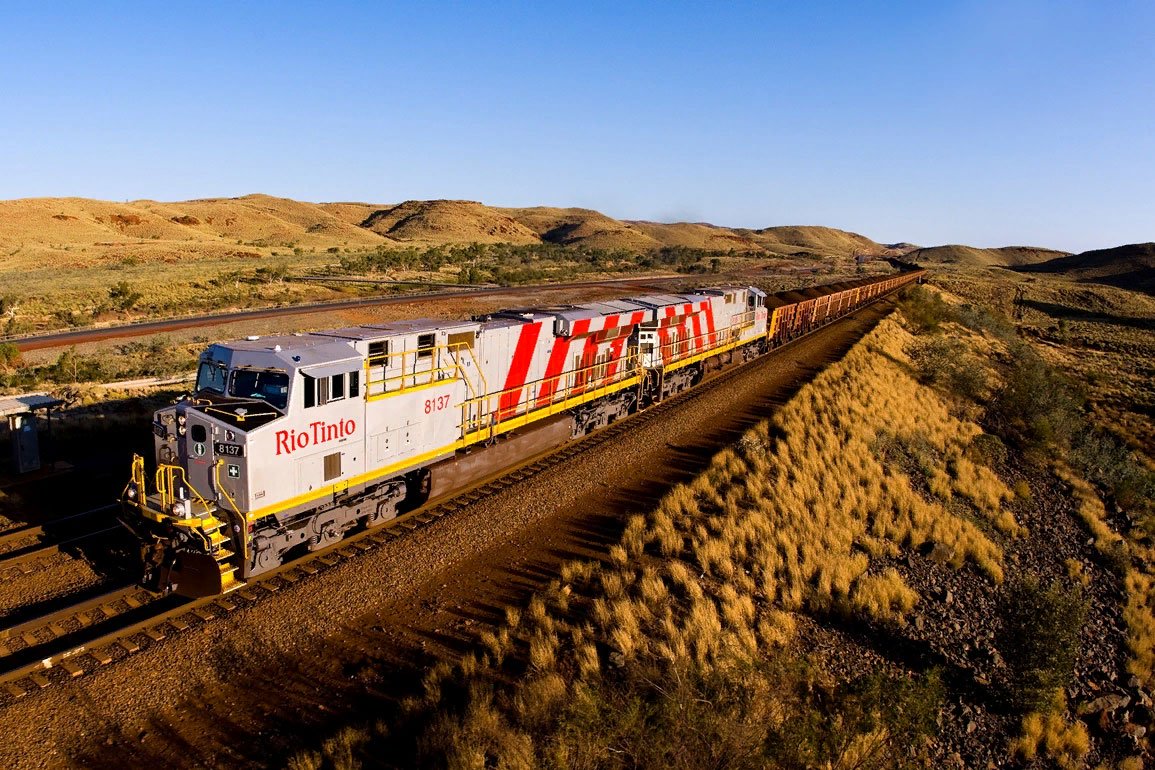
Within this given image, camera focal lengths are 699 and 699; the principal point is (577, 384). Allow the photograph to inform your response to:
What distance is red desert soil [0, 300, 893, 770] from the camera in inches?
322

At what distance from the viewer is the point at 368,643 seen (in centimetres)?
1018

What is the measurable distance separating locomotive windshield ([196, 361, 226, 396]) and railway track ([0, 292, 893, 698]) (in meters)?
3.33

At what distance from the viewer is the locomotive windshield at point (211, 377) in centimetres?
1209

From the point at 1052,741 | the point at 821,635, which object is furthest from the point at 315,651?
the point at 1052,741

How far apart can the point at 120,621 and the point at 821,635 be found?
10968 millimetres

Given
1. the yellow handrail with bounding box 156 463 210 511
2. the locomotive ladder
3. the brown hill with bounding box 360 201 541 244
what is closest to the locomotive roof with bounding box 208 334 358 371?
the yellow handrail with bounding box 156 463 210 511

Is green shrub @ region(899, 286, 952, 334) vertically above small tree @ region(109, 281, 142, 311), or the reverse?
green shrub @ region(899, 286, 952, 334)

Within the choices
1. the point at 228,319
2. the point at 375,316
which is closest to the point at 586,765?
the point at 375,316

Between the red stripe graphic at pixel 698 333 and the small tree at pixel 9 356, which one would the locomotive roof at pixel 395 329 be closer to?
the red stripe graphic at pixel 698 333

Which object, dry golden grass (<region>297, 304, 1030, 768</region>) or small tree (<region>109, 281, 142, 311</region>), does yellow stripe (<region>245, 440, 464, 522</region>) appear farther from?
small tree (<region>109, 281, 142, 311</region>)

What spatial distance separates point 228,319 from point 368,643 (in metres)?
35.0

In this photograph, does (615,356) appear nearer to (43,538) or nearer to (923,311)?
(43,538)

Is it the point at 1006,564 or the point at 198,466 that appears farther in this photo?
the point at 1006,564

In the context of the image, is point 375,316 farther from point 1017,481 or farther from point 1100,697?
point 1100,697
